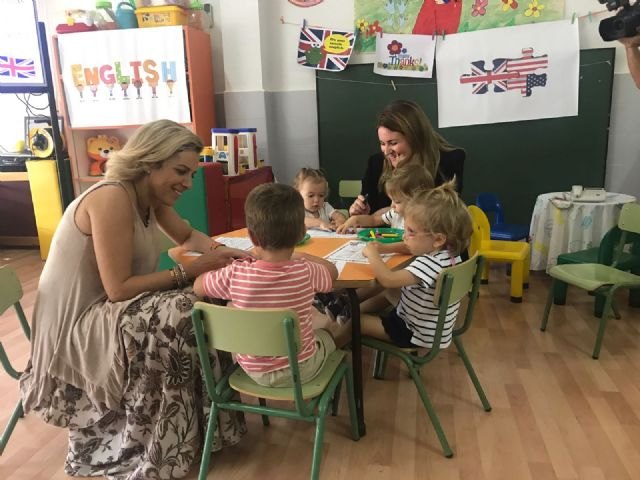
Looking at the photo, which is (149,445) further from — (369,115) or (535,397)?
(369,115)

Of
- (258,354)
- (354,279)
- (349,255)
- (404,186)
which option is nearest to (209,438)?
(258,354)

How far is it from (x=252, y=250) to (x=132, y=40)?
2815mm

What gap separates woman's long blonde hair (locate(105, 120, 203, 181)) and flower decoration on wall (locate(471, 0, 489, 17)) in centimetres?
304

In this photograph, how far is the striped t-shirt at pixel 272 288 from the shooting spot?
1.46m

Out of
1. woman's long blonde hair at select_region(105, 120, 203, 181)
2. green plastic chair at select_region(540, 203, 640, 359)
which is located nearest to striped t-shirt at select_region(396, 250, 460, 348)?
woman's long blonde hair at select_region(105, 120, 203, 181)

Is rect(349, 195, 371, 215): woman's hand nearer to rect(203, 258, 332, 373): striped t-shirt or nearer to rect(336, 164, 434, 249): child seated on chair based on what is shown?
rect(336, 164, 434, 249): child seated on chair

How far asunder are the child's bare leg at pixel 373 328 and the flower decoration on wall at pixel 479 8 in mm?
2948

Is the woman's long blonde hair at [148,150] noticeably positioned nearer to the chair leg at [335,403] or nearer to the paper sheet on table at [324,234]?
the paper sheet on table at [324,234]

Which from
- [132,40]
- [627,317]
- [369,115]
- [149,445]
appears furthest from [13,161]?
[627,317]

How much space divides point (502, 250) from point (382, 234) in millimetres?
1621

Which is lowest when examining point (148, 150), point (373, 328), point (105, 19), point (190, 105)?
point (373, 328)

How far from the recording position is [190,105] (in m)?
4.05

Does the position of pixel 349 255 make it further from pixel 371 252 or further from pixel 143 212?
pixel 143 212

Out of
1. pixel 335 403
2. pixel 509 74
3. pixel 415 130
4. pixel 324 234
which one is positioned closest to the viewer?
pixel 335 403
